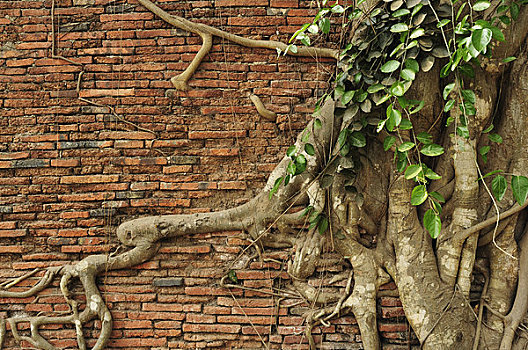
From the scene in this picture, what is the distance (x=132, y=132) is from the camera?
3.04 metres

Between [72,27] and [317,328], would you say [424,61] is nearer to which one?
[317,328]

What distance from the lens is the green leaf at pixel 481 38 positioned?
78.8 inches

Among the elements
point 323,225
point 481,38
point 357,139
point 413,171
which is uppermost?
point 481,38

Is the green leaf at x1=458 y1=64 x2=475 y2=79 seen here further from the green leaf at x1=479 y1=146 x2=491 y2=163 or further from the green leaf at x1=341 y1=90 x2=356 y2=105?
the green leaf at x1=341 y1=90 x2=356 y2=105

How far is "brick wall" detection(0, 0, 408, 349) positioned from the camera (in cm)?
296

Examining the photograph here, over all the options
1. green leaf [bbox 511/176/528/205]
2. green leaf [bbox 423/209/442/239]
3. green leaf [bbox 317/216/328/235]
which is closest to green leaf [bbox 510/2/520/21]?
green leaf [bbox 511/176/528/205]

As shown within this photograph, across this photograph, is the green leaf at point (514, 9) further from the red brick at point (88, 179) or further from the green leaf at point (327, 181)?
the red brick at point (88, 179)

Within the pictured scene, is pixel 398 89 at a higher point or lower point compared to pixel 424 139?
higher

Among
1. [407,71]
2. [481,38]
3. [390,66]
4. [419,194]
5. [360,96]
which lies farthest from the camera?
[360,96]

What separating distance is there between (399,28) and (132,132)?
5.90 ft

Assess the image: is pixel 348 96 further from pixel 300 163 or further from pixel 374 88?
pixel 300 163

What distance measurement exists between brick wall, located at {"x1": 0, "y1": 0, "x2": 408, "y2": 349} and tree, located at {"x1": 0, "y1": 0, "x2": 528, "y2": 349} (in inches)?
8.4

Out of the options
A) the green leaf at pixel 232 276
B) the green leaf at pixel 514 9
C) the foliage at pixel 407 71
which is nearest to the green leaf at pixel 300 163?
the foliage at pixel 407 71

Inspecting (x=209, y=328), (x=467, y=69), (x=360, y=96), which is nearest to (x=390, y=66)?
(x=360, y=96)
